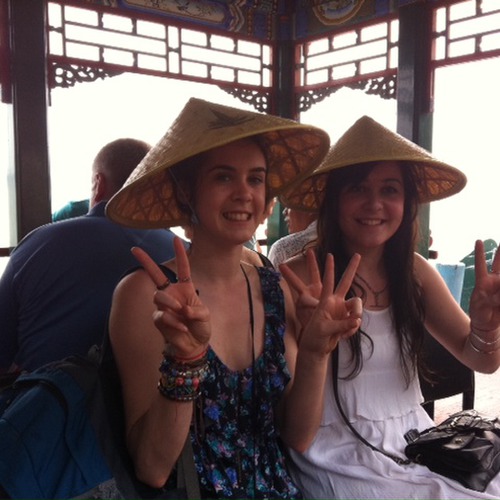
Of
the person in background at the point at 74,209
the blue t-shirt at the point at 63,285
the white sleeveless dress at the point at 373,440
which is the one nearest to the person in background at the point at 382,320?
the white sleeveless dress at the point at 373,440

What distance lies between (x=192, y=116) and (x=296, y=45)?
4347mm

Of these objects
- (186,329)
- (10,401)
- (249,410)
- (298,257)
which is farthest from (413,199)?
(10,401)

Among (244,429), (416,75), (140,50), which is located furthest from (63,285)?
(416,75)

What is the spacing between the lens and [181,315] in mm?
1015

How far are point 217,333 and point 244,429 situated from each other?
0.70 feet

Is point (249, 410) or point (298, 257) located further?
point (298, 257)

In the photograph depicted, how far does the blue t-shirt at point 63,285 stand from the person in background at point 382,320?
0.51 meters

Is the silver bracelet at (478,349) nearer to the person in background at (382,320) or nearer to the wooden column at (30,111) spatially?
the person in background at (382,320)

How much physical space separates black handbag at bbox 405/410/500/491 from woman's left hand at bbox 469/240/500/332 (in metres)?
0.26

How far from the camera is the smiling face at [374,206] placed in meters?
1.61

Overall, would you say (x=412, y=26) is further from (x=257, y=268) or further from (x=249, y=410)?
(x=249, y=410)

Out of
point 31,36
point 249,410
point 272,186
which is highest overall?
point 31,36

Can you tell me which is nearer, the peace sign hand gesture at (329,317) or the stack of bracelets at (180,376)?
the stack of bracelets at (180,376)

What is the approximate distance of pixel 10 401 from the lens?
45.5 inches
